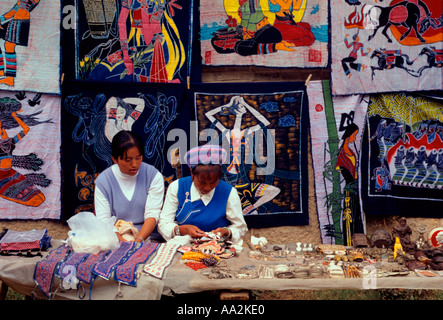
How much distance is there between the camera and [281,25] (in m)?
5.75

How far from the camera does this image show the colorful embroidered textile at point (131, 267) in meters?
3.41

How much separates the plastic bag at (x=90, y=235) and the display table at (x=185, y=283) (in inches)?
12.2

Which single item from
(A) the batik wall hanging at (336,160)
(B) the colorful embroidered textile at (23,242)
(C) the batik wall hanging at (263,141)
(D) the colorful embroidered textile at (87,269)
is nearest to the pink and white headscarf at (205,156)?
(D) the colorful embroidered textile at (87,269)

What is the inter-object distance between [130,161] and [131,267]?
1321mm

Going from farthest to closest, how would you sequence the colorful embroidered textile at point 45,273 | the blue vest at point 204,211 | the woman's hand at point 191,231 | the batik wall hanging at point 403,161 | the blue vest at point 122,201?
the batik wall hanging at point 403,161 < the blue vest at point 122,201 < the blue vest at point 204,211 < the woman's hand at point 191,231 < the colorful embroidered textile at point 45,273

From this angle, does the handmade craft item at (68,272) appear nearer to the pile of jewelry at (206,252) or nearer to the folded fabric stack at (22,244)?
the folded fabric stack at (22,244)

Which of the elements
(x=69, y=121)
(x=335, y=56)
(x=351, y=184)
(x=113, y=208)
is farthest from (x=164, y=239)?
(x=335, y=56)

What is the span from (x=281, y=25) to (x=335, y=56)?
0.68 m

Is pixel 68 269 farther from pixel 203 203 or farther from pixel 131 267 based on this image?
pixel 203 203

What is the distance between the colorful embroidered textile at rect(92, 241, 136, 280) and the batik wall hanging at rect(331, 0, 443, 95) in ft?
10.5

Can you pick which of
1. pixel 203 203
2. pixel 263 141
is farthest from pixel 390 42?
pixel 203 203

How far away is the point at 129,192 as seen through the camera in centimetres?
477
